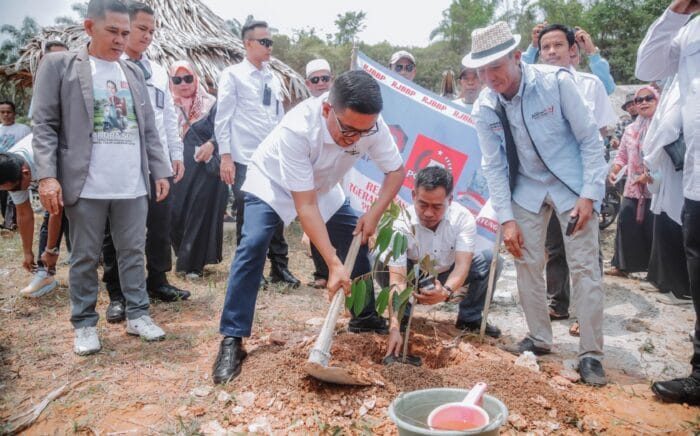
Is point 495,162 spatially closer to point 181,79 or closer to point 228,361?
point 228,361

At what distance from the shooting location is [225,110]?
4.37 meters

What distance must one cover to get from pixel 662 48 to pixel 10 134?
7.45 metres

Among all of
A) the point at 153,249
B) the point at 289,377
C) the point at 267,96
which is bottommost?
the point at 289,377

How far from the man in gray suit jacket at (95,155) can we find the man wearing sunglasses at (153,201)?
1.26 feet

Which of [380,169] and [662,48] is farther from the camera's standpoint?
[380,169]

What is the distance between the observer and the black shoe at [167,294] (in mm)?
3896

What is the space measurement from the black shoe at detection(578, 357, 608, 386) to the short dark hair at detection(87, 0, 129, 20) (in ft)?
10.2

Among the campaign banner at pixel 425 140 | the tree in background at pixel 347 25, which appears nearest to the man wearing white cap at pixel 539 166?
the campaign banner at pixel 425 140

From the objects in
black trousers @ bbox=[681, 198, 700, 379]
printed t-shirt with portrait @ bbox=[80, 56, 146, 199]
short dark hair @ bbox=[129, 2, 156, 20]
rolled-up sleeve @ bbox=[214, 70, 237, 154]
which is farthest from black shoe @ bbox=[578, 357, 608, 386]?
short dark hair @ bbox=[129, 2, 156, 20]

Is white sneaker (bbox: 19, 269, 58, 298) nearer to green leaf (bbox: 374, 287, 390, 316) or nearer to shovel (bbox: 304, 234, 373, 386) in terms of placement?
shovel (bbox: 304, 234, 373, 386)

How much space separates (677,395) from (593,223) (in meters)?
0.90

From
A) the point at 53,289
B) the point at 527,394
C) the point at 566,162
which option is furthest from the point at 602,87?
the point at 53,289

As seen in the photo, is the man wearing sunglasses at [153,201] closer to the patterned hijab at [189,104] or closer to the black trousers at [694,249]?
the patterned hijab at [189,104]

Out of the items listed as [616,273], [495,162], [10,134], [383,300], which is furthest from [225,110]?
[10,134]
